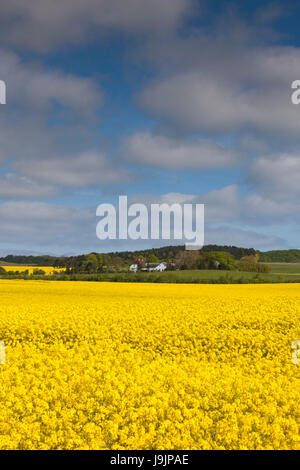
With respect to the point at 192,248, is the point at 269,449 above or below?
below

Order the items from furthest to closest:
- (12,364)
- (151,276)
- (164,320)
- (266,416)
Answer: (151,276)
(164,320)
(12,364)
(266,416)

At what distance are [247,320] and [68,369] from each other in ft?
35.4

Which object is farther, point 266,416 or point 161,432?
point 266,416

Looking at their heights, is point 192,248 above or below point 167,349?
above

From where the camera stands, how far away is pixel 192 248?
310ft

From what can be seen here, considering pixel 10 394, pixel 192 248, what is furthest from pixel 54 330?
pixel 192 248

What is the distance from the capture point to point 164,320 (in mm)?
16859

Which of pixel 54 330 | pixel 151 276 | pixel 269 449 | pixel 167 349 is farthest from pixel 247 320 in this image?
pixel 151 276

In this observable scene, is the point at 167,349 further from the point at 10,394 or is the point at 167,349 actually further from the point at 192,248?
the point at 192,248
